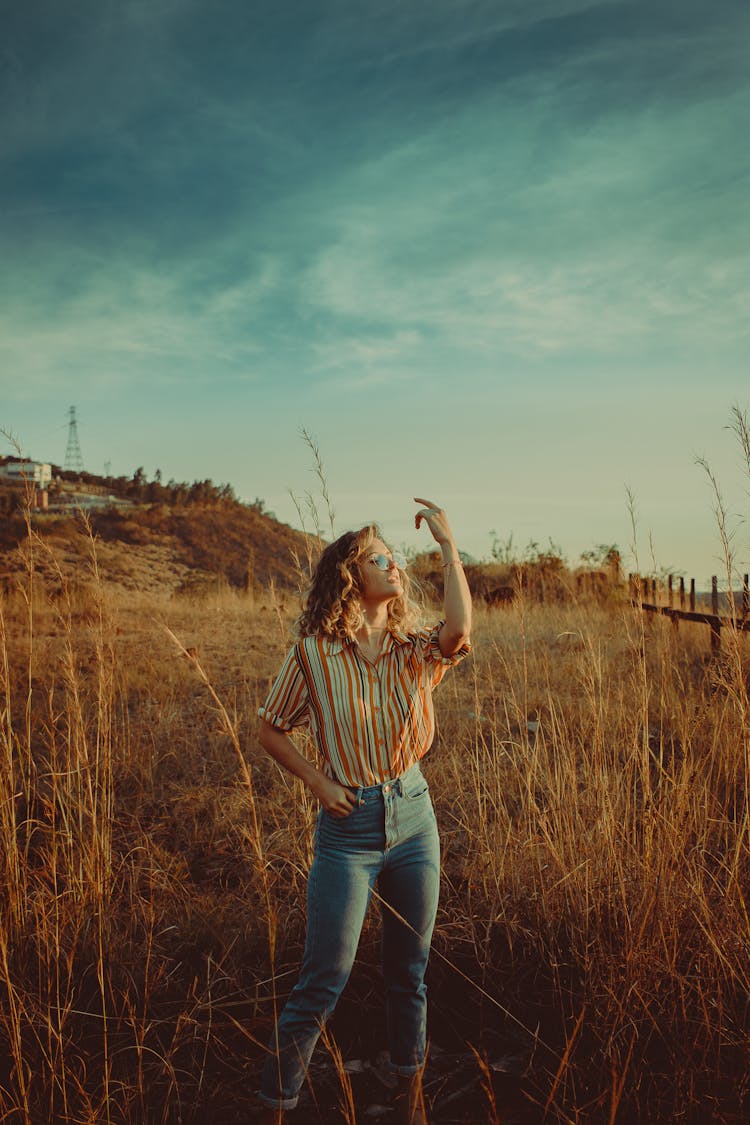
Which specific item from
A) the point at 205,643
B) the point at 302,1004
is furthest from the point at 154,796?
the point at 205,643

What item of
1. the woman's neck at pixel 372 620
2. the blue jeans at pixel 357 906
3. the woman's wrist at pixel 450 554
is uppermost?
the woman's wrist at pixel 450 554

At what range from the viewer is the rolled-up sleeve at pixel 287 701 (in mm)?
1994

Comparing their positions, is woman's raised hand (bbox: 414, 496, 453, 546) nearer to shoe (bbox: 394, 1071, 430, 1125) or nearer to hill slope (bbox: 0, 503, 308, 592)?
shoe (bbox: 394, 1071, 430, 1125)

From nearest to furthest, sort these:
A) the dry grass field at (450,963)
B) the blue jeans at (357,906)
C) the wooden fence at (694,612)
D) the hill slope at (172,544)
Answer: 1. the blue jeans at (357,906)
2. the dry grass field at (450,963)
3. the wooden fence at (694,612)
4. the hill slope at (172,544)

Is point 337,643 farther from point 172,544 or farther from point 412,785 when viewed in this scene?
point 172,544

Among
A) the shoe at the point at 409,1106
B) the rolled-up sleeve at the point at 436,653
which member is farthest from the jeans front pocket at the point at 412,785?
the shoe at the point at 409,1106

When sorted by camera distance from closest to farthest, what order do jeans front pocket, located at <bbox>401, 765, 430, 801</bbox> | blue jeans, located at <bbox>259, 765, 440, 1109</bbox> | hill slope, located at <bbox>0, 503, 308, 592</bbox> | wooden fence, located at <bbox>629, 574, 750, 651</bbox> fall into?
blue jeans, located at <bbox>259, 765, 440, 1109</bbox>
jeans front pocket, located at <bbox>401, 765, 430, 801</bbox>
wooden fence, located at <bbox>629, 574, 750, 651</bbox>
hill slope, located at <bbox>0, 503, 308, 592</bbox>

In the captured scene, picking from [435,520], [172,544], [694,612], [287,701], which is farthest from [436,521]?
[172,544]

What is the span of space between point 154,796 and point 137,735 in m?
0.92

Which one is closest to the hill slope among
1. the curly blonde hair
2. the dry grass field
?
the dry grass field

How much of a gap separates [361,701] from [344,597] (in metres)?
0.29

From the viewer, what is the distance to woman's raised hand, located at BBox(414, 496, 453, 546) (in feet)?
6.65

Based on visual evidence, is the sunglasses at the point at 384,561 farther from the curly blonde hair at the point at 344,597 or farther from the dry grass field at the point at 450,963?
the dry grass field at the point at 450,963

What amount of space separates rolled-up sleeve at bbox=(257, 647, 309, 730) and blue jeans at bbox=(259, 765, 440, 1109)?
0.28 meters
